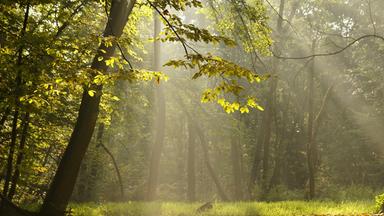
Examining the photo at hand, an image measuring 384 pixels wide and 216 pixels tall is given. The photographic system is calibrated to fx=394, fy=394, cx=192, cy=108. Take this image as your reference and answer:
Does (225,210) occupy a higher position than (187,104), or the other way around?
(187,104)

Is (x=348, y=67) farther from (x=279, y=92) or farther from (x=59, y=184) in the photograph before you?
(x=59, y=184)

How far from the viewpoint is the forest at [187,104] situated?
267 inches

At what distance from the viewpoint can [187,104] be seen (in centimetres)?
2367

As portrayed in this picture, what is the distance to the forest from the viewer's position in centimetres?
678

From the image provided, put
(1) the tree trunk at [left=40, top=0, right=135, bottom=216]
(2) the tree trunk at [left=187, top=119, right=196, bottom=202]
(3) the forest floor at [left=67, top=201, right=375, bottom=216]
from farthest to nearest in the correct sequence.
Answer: (2) the tree trunk at [left=187, top=119, right=196, bottom=202], (3) the forest floor at [left=67, top=201, right=375, bottom=216], (1) the tree trunk at [left=40, top=0, right=135, bottom=216]

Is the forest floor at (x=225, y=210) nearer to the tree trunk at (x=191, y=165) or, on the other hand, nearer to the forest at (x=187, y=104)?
the forest at (x=187, y=104)

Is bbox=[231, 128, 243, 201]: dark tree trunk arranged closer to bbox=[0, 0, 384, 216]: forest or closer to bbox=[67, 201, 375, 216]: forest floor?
bbox=[0, 0, 384, 216]: forest

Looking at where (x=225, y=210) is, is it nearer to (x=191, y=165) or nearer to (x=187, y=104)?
(x=187, y=104)

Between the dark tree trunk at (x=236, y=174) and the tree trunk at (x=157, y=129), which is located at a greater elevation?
the tree trunk at (x=157, y=129)

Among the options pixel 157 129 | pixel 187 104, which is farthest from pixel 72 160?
pixel 187 104

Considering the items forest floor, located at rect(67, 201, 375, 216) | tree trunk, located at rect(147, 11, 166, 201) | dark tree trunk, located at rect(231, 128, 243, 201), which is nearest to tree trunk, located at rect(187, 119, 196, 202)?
dark tree trunk, located at rect(231, 128, 243, 201)

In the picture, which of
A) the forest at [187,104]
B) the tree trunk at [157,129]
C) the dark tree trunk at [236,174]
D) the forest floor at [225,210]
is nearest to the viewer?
the forest at [187,104]

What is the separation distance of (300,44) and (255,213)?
20330 millimetres

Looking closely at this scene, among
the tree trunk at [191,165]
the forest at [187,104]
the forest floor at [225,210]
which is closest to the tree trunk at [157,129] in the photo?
the forest at [187,104]
